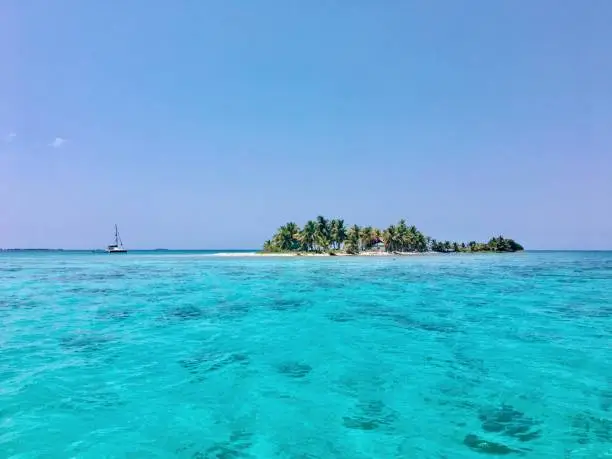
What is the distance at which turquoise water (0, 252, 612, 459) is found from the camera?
25.9 feet

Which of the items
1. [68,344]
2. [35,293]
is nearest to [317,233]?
[35,293]

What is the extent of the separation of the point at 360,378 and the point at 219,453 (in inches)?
224

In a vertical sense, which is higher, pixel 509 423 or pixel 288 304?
pixel 509 423

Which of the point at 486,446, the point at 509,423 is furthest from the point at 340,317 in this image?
the point at 486,446

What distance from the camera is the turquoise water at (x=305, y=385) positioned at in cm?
788

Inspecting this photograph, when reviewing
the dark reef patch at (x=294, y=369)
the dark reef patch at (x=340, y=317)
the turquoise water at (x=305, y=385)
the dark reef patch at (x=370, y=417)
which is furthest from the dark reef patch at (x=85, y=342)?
the dark reef patch at (x=340, y=317)

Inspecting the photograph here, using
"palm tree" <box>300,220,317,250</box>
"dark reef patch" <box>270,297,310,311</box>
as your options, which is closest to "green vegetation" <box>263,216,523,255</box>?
"palm tree" <box>300,220,317,250</box>

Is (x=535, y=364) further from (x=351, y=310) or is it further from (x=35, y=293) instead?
(x=35, y=293)

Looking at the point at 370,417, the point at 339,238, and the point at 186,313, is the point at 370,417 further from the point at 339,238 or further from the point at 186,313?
the point at 339,238

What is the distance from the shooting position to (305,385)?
11383 mm

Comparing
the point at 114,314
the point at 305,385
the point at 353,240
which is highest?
the point at 353,240

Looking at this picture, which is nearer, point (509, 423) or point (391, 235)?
point (509, 423)

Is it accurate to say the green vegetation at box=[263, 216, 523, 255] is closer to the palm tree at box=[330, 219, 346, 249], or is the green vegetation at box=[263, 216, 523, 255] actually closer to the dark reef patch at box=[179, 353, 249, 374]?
the palm tree at box=[330, 219, 346, 249]

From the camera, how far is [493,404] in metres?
9.74
